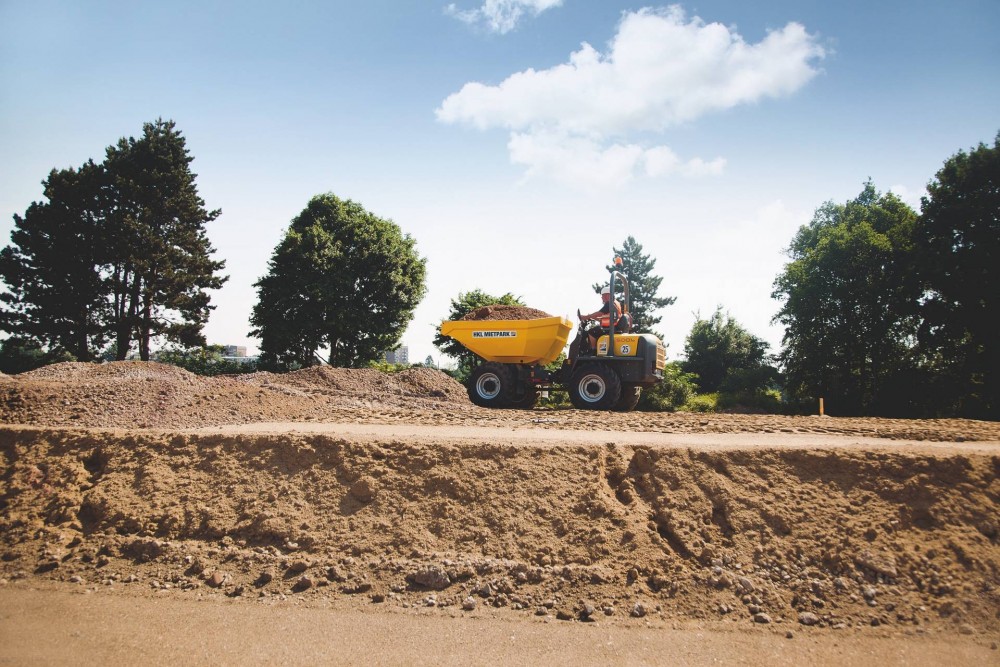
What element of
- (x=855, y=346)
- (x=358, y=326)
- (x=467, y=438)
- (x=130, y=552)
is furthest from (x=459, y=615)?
(x=855, y=346)

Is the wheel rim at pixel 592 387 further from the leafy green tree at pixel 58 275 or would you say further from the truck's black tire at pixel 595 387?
the leafy green tree at pixel 58 275

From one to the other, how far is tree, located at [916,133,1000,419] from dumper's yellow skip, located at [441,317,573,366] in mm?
17195

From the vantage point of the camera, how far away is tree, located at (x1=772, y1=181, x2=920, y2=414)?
2641 cm

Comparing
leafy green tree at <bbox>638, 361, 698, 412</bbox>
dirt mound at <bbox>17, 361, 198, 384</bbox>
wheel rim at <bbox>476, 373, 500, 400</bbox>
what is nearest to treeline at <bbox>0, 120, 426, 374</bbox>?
dirt mound at <bbox>17, 361, 198, 384</bbox>

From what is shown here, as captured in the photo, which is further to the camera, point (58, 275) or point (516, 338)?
point (58, 275)

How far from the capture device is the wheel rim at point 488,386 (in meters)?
14.8

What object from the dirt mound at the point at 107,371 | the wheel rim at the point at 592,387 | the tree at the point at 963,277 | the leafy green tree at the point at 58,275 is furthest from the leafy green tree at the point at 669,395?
the leafy green tree at the point at 58,275

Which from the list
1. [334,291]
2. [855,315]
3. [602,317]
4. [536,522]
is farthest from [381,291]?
[536,522]

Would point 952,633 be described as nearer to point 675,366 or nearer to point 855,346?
point 675,366

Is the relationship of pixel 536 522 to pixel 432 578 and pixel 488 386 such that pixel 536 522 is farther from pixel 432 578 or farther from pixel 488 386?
pixel 488 386

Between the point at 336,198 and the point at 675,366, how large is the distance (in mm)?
20445

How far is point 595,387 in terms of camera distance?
13.9m

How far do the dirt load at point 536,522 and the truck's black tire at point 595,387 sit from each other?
4.60m

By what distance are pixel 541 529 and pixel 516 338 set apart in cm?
884
